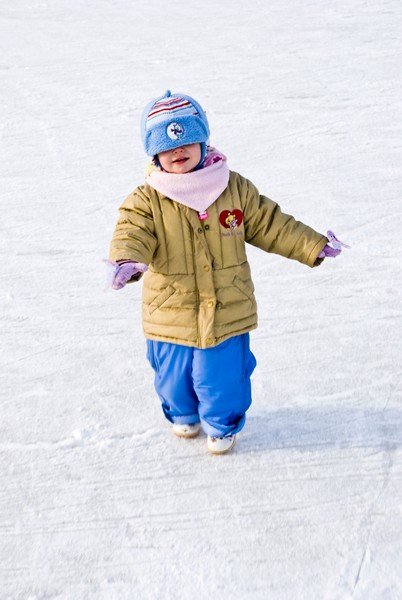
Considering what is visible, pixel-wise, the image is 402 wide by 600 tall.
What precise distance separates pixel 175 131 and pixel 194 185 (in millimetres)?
183

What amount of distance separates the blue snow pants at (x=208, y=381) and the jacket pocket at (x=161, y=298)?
0.14 m

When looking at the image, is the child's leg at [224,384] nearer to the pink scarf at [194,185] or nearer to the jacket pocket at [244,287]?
the jacket pocket at [244,287]

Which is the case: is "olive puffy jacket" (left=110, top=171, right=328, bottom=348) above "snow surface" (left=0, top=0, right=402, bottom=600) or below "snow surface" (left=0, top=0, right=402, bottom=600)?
above

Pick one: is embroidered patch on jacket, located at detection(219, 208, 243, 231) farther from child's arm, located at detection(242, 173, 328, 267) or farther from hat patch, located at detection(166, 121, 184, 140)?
hat patch, located at detection(166, 121, 184, 140)

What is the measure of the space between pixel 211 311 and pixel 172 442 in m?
0.63

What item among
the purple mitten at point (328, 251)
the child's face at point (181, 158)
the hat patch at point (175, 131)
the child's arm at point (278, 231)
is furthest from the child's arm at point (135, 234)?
the purple mitten at point (328, 251)

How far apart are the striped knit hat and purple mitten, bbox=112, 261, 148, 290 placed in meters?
0.40

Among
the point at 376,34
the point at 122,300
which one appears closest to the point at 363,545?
the point at 122,300

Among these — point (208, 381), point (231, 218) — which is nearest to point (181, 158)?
point (231, 218)

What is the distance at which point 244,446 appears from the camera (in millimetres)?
3295

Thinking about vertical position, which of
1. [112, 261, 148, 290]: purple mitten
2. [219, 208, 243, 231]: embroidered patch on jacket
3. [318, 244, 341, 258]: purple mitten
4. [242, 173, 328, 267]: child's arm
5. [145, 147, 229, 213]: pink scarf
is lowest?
[318, 244, 341, 258]: purple mitten

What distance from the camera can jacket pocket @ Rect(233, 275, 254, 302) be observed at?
3018 millimetres

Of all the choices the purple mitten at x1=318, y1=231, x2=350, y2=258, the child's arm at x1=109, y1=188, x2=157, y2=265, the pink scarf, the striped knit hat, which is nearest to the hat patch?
the striped knit hat

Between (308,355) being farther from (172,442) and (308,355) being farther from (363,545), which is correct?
(363,545)
